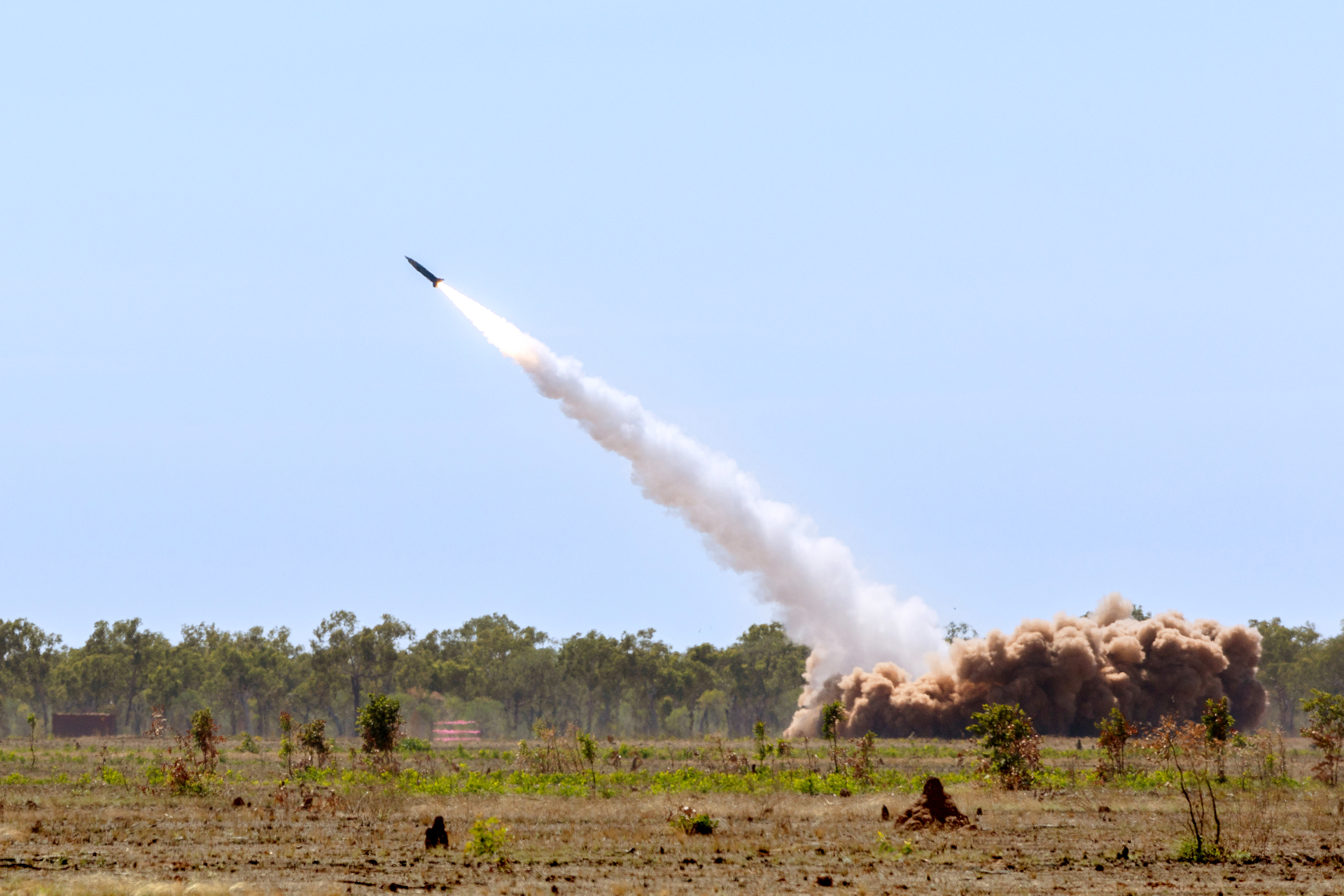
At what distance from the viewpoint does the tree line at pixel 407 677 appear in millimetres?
123250

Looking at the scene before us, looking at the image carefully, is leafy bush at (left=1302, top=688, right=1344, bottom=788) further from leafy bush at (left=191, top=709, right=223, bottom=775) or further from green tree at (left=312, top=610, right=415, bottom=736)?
green tree at (left=312, top=610, right=415, bottom=736)

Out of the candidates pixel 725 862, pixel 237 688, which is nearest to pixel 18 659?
pixel 237 688

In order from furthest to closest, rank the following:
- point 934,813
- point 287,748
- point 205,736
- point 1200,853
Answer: point 287,748
point 205,736
point 934,813
point 1200,853

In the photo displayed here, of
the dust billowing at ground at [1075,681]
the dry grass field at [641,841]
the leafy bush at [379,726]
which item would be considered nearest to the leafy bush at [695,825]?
the dry grass field at [641,841]

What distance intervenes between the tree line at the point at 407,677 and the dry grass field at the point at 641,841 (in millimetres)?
78493

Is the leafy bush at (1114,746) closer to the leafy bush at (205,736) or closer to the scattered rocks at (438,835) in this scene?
the scattered rocks at (438,835)

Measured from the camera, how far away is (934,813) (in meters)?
30.3

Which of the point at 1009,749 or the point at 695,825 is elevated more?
the point at 1009,749

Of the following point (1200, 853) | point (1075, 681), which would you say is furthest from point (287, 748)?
point (1075, 681)

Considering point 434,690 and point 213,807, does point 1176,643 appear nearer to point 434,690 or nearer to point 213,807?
point 213,807

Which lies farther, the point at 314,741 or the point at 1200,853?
the point at 314,741

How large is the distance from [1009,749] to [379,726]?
22.0 m

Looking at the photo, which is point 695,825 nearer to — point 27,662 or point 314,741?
point 314,741

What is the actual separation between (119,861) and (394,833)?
23.4 feet
